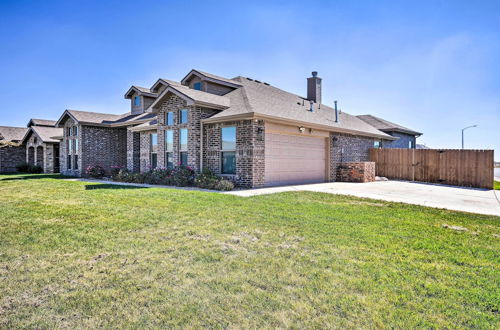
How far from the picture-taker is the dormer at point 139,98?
20422mm

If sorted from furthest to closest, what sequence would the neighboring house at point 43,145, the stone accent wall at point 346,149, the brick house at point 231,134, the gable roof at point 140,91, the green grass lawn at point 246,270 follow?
1. the neighboring house at point 43,145
2. the gable roof at point 140,91
3. the stone accent wall at point 346,149
4. the brick house at point 231,134
5. the green grass lawn at point 246,270

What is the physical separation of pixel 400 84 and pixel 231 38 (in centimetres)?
1046

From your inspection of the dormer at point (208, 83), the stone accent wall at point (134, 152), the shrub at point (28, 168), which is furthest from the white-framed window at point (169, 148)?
the shrub at point (28, 168)

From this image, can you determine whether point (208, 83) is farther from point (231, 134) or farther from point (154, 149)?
point (154, 149)

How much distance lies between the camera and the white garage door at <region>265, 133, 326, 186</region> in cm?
1265

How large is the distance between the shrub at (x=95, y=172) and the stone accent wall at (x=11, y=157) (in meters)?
14.6

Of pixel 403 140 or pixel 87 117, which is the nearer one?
pixel 87 117

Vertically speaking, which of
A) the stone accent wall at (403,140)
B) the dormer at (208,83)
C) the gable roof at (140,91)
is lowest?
the stone accent wall at (403,140)

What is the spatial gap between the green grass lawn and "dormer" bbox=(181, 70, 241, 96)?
34.0 ft

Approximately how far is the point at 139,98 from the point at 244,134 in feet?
40.4

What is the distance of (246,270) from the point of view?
345cm

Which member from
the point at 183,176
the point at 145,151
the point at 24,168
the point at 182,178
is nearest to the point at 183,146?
the point at 183,176

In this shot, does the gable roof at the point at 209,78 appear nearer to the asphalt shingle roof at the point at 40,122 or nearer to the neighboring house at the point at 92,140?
the neighboring house at the point at 92,140

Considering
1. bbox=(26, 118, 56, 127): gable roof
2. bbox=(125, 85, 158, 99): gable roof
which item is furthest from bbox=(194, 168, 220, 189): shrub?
bbox=(26, 118, 56, 127): gable roof
